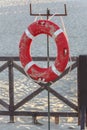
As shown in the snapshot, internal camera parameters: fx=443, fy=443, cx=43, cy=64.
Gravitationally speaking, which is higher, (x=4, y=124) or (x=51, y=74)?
(x=51, y=74)

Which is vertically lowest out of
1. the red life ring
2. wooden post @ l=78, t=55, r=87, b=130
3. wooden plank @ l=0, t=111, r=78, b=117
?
wooden plank @ l=0, t=111, r=78, b=117

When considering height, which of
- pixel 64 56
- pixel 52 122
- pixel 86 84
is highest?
pixel 64 56

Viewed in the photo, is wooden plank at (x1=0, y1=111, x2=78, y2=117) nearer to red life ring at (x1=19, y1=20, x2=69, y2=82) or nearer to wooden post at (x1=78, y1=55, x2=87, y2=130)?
wooden post at (x1=78, y1=55, x2=87, y2=130)

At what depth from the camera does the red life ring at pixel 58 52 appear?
7.25 m

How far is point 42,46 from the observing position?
20.4 meters

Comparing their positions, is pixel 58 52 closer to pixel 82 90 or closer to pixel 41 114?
pixel 82 90

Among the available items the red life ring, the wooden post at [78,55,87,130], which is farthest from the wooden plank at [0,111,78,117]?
the red life ring

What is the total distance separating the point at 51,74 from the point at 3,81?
5911 millimetres

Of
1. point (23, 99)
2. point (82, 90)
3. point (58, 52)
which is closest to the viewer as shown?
point (58, 52)

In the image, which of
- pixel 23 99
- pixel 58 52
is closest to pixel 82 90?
pixel 58 52

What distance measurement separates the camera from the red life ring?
7250 mm

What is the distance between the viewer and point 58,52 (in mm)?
7297

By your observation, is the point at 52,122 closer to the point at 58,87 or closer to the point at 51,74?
the point at 51,74

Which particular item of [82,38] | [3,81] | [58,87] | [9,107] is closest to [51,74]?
[9,107]
